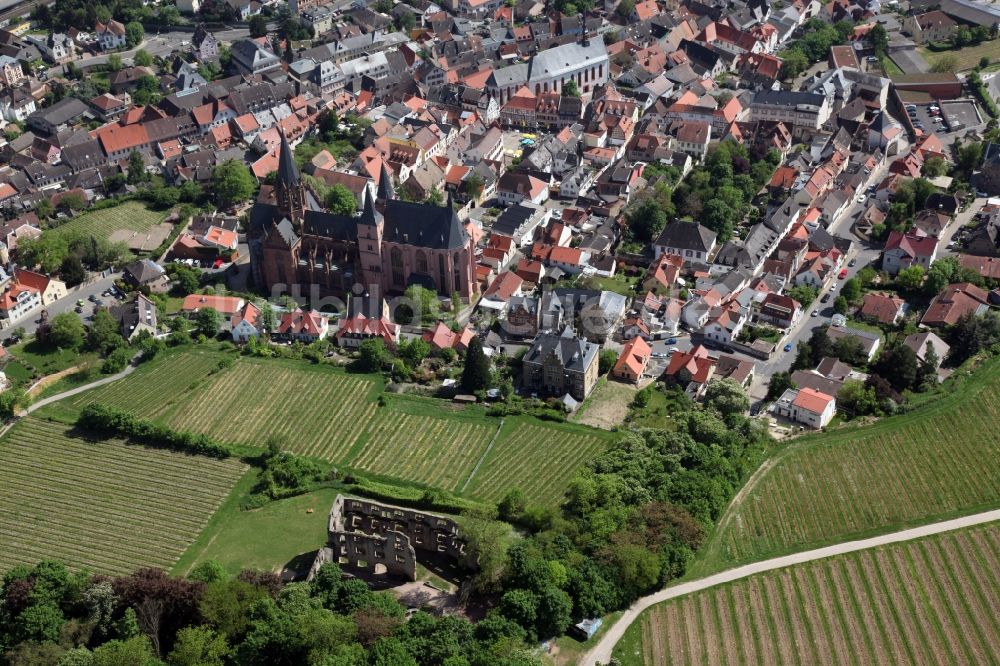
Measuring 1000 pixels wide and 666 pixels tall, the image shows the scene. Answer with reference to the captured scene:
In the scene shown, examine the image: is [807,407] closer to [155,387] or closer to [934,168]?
[934,168]

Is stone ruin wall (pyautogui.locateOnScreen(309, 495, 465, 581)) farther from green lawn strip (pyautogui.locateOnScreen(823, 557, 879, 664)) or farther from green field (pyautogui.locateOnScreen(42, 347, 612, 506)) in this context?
green lawn strip (pyautogui.locateOnScreen(823, 557, 879, 664))

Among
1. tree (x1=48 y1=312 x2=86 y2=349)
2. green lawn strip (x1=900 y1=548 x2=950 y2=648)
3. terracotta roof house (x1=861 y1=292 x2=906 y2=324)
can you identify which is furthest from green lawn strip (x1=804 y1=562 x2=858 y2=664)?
tree (x1=48 y1=312 x2=86 y2=349)

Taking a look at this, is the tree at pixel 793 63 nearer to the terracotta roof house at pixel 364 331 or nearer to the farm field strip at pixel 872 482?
the farm field strip at pixel 872 482

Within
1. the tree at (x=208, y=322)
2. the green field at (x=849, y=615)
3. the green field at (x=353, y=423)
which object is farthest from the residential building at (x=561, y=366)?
the tree at (x=208, y=322)

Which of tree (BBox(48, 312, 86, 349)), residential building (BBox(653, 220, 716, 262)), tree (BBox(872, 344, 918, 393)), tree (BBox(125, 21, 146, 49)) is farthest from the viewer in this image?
tree (BBox(125, 21, 146, 49))

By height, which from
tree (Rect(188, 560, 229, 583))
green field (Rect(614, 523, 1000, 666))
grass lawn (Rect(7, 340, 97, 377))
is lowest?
grass lawn (Rect(7, 340, 97, 377))

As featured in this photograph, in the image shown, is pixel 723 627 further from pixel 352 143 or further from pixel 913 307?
pixel 352 143

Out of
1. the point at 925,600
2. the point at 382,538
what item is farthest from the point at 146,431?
the point at 925,600
